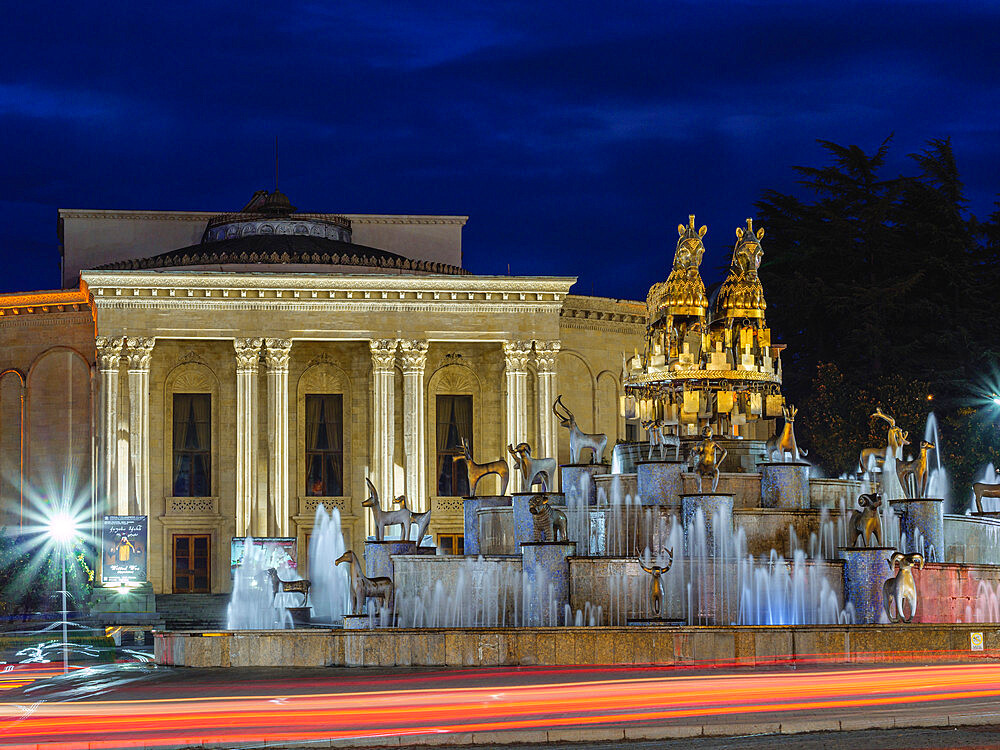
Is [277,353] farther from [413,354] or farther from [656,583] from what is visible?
[656,583]

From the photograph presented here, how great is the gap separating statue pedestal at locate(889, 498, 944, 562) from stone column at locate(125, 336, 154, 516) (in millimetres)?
25166

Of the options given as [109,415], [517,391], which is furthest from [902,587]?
[109,415]

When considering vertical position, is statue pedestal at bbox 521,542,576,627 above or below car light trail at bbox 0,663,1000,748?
above

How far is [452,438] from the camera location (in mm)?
52156

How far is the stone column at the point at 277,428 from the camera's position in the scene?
48125 millimetres

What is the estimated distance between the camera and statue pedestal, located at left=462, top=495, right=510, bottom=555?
3123 centimetres

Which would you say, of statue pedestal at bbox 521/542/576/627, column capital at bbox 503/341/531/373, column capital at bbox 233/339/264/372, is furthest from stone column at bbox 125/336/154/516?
statue pedestal at bbox 521/542/576/627

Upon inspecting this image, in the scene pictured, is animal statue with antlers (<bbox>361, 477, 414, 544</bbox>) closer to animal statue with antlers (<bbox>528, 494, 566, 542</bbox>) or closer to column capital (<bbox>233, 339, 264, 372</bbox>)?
animal statue with antlers (<bbox>528, 494, 566, 542</bbox>)

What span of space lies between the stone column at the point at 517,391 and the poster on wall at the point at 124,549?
11790mm

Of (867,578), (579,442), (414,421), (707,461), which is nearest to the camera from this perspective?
(867,578)

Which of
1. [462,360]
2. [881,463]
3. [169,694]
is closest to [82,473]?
[462,360]

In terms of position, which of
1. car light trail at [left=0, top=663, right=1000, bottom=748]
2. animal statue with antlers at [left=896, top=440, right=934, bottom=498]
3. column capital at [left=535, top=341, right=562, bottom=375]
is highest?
column capital at [left=535, top=341, right=562, bottom=375]

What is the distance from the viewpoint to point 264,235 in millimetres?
55281

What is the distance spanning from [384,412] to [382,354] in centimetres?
185
